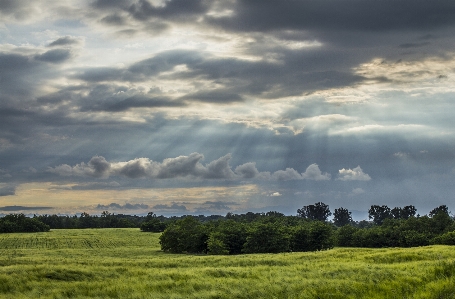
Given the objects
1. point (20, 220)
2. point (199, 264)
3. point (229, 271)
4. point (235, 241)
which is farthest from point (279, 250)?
point (20, 220)

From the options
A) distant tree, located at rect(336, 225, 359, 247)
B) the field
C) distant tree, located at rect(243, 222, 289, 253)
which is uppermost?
the field

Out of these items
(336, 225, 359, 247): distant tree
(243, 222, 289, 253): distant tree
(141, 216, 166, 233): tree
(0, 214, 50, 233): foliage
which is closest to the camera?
(243, 222, 289, 253): distant tree

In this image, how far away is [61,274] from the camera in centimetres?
3062

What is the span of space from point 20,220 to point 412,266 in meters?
186

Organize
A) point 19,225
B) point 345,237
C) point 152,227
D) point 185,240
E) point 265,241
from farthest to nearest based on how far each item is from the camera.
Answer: point 152,227, point 19,225, point 345,237, point 185,240, point 265,241

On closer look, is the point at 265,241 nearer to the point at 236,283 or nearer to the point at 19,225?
the point at 236,283

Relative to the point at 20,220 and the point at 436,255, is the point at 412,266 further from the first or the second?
the point at 20,220

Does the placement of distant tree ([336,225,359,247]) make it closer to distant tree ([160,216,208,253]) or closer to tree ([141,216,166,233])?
distant tree ([160,216,208,253])

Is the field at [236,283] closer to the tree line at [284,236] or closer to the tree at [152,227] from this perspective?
the tree line at [284,236]

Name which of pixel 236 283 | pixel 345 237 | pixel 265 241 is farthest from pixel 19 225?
pixel 236 283

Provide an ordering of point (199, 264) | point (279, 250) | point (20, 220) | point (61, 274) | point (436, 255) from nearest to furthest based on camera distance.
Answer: point (61, 274), point (436, 255), point (199, 264), point (279, 250), point (20, 220)

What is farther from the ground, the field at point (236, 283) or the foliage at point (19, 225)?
the field at point (236, 283)

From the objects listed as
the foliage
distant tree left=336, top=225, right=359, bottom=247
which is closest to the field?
distant tree left=336, top=225, right=359, bottom=247

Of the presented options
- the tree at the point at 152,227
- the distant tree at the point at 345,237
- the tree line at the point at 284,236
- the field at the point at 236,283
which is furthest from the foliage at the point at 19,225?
the field at the point at 236,283
